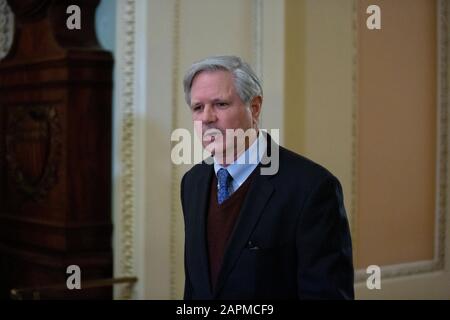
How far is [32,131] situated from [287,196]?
1677 mm

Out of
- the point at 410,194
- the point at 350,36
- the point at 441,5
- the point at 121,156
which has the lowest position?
the point at 410,194

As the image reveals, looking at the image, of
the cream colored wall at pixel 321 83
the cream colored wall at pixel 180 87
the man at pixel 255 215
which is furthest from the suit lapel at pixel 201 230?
the cream colored wall at pixel 321 83

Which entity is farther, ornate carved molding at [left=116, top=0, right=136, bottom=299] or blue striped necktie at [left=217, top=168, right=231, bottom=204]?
ornate carved molding at [left=116, top=0, right=136, bottom=299]

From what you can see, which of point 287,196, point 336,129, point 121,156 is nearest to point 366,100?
point 336,129

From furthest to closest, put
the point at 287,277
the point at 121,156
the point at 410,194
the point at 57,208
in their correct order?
the point at 410,194, the point at 57,208, the point at 121,156, the point at 287,277

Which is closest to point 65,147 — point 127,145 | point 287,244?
point 127,145

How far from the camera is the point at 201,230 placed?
112 cm

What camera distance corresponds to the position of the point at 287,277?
1062 mm

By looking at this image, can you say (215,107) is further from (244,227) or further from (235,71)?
(244,227)

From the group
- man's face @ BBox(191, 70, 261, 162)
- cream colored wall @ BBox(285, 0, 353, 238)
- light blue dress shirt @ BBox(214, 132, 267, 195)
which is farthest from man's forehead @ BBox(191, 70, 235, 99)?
cream colored wall @ BBox(285, 0, 353, 238)

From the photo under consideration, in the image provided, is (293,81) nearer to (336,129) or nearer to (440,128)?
(336,129)

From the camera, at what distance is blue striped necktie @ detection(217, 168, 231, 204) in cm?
112

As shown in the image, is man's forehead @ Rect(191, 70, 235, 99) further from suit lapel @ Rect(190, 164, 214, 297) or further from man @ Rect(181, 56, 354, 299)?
suit lapel @ Rect(190, 164, 214, 297)

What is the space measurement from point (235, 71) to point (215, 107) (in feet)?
0.23
